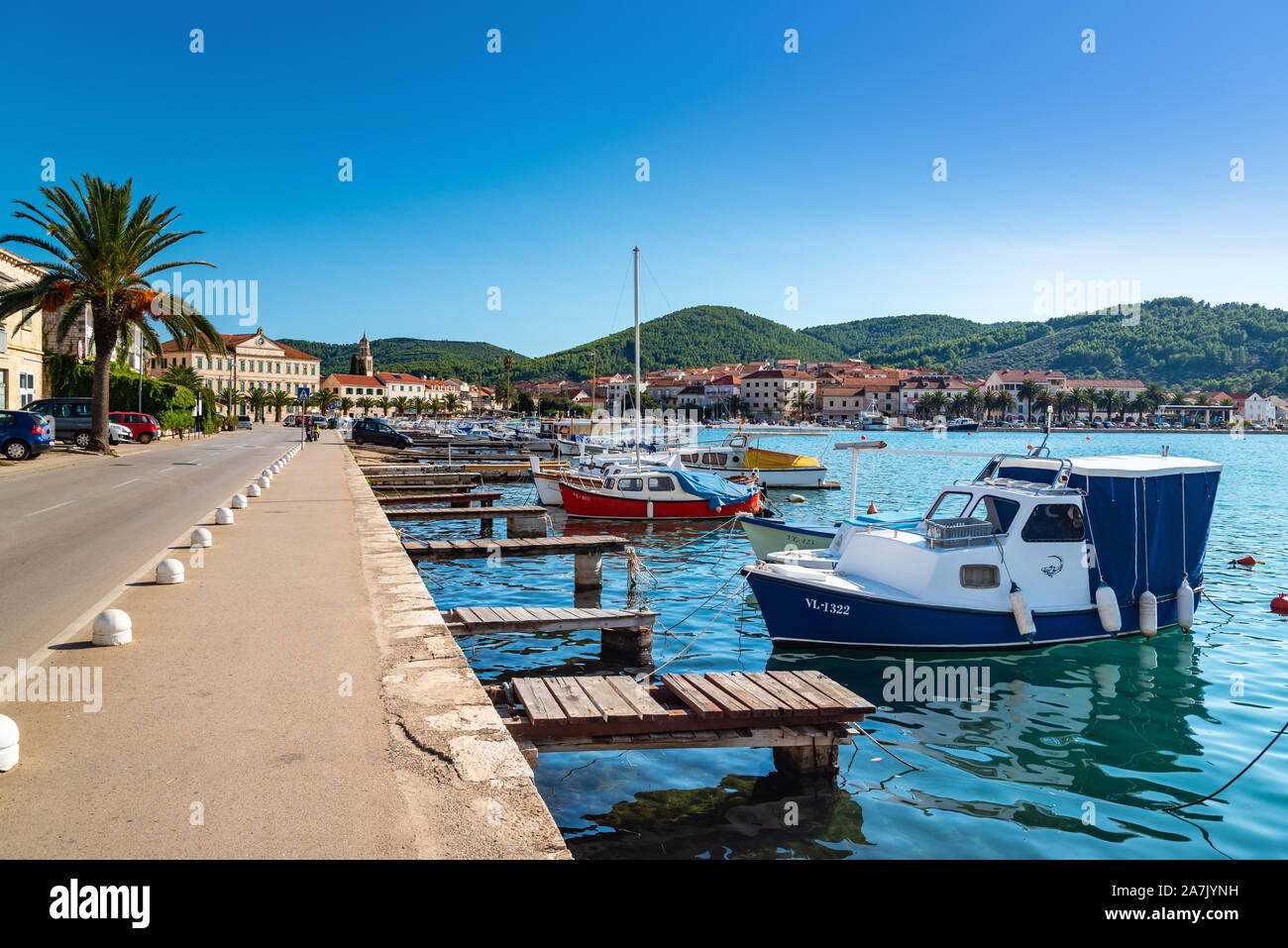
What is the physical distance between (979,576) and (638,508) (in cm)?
1939

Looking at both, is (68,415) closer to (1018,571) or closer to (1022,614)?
(1018,571)

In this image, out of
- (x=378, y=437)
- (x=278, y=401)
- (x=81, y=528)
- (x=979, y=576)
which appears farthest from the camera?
(x=278, y=401)

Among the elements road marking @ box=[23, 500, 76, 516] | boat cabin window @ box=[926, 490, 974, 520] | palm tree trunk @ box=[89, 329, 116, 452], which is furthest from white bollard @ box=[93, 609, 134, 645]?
palm tree trunk @ box=[89, 329, 116, 452]

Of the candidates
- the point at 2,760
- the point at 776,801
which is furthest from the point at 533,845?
the point at 776,801

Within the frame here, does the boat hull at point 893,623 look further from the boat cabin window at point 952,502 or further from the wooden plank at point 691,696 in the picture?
the wooden plank at point 691,696

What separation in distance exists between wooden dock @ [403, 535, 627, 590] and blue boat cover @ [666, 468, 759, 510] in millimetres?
13164

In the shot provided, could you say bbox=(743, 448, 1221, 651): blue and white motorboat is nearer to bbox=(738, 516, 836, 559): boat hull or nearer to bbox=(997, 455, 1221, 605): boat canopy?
bbox=(997, 455, 1221, 605): boat canopy

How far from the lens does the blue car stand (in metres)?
33.8

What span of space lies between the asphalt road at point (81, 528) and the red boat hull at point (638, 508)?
457 inches

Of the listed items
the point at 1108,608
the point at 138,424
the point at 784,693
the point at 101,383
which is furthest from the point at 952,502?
the point at 138,424

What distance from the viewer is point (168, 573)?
Answer: 10883mm

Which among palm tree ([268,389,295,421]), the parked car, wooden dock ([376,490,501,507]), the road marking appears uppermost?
palm tree ([268,389,295,421])

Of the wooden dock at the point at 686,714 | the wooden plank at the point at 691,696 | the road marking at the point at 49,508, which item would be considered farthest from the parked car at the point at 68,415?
the wooden plank at the point at 691,696
